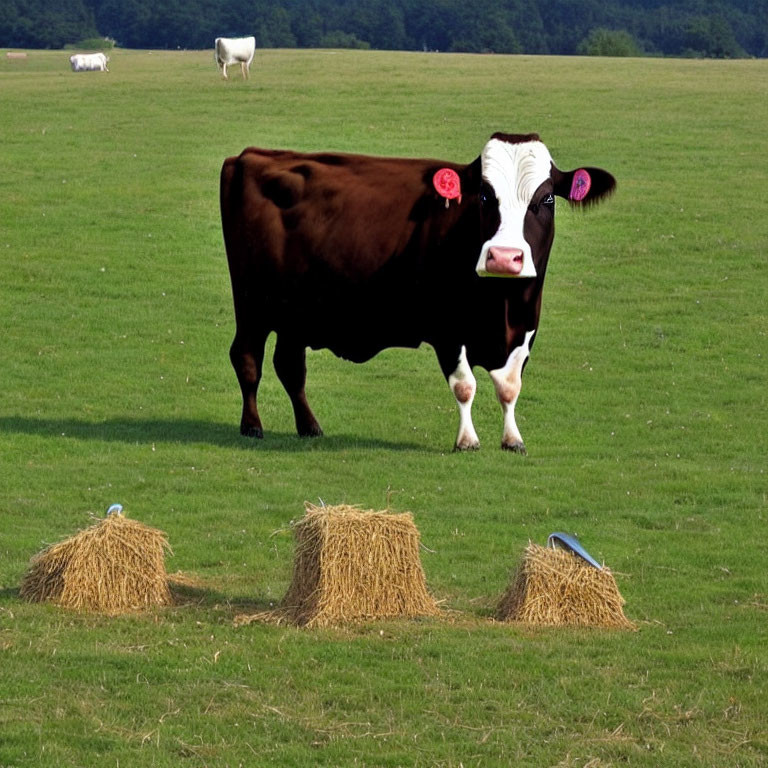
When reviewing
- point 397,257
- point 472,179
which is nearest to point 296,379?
point 397,257

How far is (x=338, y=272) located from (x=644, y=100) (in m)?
32.6

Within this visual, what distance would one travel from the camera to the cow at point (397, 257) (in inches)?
662

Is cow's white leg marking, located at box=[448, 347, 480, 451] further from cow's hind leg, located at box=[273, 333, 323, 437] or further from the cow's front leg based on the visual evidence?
cow's hind leg, located at box=[273, 333, 323, 437]

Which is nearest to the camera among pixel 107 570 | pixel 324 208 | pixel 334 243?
pixel 107 570

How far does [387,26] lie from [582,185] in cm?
13004

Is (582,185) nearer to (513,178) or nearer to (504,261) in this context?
(513,178)

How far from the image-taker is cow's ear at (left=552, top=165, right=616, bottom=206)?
17.3m

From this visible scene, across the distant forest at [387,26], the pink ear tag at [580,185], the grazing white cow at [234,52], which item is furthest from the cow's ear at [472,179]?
the distant forest at [387,26]

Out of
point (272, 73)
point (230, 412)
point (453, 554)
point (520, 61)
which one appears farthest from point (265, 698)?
point (520, 61)

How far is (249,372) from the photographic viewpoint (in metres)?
18.5


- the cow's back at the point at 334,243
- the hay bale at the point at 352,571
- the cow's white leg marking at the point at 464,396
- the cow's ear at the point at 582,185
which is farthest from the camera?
the cow's back at the point at 334,243

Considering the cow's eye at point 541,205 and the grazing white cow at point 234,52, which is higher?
the cow's eye at point 541,205

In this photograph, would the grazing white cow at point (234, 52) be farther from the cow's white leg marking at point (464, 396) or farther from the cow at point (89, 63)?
the cow's white leg marking at point (464, 396)

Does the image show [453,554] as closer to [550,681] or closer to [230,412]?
[550,681]
